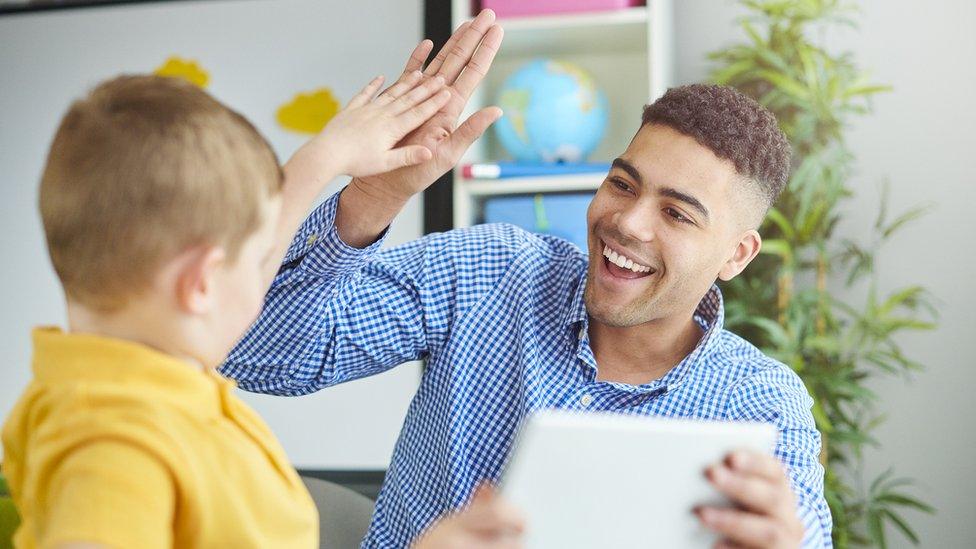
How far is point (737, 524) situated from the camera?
35.2 inches

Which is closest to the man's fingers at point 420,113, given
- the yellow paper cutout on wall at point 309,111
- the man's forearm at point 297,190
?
the man's forearm at point 297,190

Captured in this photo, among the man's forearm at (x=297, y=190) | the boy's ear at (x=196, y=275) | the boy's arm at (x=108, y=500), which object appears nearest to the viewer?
the boy's arm at (x=108, y=500)

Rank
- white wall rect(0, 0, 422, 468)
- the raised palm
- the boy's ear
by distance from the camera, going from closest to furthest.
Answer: the boy's ear < the raised palm < white wall rect(0, 0, 422, 468)

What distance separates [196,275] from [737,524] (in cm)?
50

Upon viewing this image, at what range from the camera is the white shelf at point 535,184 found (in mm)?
2402

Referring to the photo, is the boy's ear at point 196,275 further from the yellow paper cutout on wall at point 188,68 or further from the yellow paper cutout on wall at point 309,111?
A: the yellow paper cutout on wall at point 188,68

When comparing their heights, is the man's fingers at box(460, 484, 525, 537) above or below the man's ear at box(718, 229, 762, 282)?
above

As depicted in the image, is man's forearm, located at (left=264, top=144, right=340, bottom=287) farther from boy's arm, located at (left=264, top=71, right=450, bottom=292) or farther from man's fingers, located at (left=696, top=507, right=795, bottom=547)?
man's fingers, located at (left=696, top=507, right=795, bottom=547)

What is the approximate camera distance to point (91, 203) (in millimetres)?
771

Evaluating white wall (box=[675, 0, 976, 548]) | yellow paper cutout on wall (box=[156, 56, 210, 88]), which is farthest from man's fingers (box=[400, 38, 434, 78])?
yellow paper cutout on wall (box=[156, 56, 210, 88])

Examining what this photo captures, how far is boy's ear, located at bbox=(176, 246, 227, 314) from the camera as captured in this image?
81 centimetres

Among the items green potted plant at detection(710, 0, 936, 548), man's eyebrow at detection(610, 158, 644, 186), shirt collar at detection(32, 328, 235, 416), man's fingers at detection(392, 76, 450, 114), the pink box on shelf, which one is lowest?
green potted plant at detection(710, 0, 936, 548)

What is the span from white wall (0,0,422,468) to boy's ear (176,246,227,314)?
6.51 feet

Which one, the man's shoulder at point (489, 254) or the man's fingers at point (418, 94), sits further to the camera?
the man's shoulder at point (489, 254)
